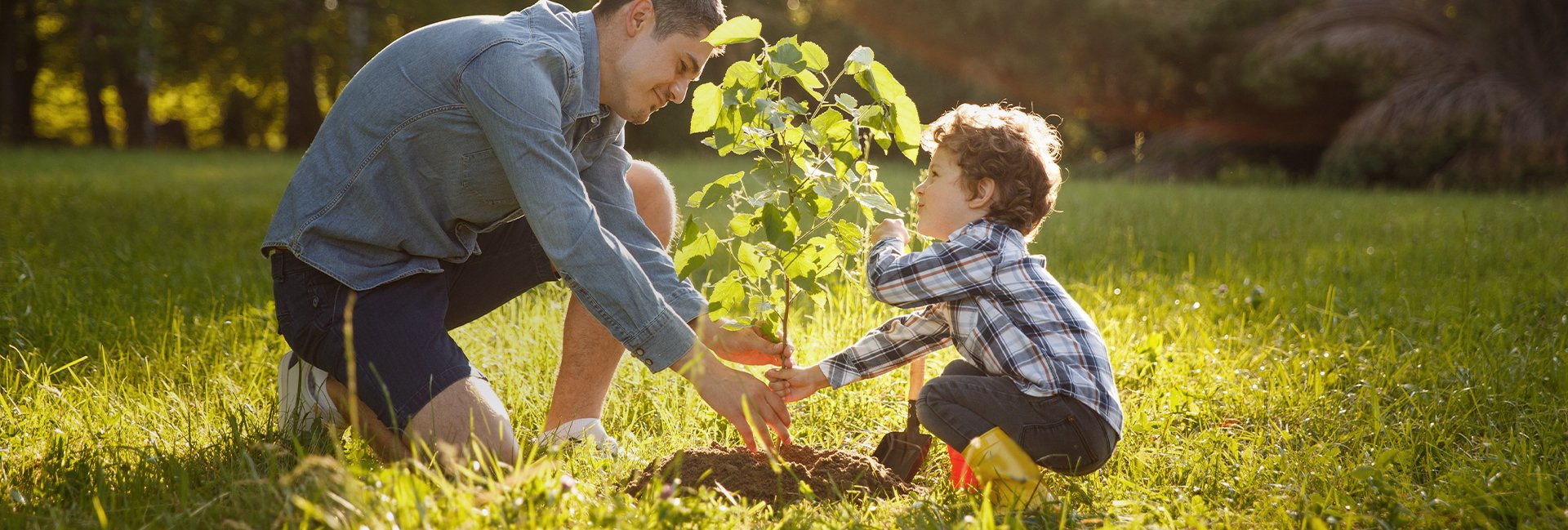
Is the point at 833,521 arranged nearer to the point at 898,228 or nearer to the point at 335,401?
the point at 898,228

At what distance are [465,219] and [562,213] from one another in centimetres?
46

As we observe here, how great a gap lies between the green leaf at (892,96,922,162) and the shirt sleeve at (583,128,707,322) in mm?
555

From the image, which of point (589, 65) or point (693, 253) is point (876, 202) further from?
point (589, 65)

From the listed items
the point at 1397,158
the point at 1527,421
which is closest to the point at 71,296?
the point at 1527,421

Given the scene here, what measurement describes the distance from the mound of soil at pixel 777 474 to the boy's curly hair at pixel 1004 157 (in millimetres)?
634

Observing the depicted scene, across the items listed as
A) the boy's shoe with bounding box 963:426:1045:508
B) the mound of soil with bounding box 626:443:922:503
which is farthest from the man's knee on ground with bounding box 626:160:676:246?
the boy's shoe with bounding box 963:426:1045:508

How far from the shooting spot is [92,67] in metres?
18.2

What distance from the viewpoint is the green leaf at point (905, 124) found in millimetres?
2111

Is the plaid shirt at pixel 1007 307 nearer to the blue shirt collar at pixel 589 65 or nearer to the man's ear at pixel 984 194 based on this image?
the man's ear at pixel 984 194

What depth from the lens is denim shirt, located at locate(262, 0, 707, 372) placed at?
2.04 m

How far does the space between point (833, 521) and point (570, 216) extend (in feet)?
2.54

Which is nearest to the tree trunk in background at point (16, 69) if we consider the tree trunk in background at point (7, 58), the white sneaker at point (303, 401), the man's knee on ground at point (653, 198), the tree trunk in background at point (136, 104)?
the tree trunk in background at point (7, 58)

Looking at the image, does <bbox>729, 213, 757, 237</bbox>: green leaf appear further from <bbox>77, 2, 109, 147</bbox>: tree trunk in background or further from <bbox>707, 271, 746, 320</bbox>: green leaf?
<bbox>77, 2, 109, 147</bbox>: tree trunk in background

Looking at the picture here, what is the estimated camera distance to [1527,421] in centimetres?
267
